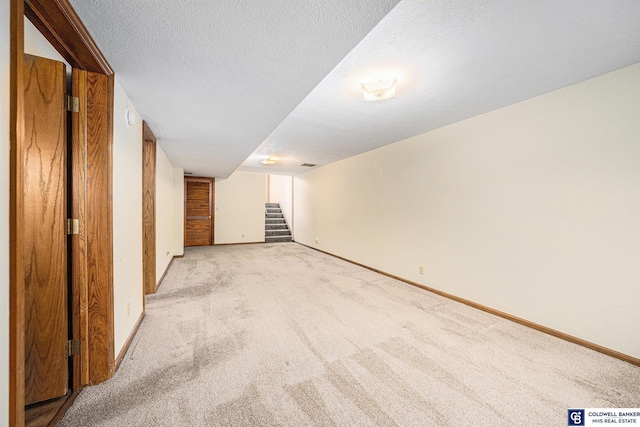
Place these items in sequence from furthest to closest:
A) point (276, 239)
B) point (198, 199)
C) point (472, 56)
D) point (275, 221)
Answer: point (275, 221) < point (276, 239) < point (198, 199) < point (472, 56)

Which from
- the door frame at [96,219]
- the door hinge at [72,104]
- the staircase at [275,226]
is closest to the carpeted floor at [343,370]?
the door frame at [96,219]

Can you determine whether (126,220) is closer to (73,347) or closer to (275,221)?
(73,347)

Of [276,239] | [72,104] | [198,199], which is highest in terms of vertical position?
[72,104]

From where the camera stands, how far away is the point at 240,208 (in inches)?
295

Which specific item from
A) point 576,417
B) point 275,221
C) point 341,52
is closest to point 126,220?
point 341,52

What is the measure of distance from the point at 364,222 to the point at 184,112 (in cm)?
345

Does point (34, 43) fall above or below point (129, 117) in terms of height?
above

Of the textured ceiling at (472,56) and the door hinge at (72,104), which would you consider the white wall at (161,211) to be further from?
the textured ceiling at (472,56)

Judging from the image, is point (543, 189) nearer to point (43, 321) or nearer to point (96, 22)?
point (96, 22)

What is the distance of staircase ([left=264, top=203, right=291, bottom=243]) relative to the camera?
8055 mm

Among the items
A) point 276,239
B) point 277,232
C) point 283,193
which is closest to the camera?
point 276,239

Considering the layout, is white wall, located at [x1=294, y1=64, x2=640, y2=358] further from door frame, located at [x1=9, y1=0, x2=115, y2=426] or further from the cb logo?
door frame, located at [x1=9, y1=0, x2=115, y2=426]

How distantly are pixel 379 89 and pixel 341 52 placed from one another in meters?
0.79

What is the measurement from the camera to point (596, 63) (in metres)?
1.81
